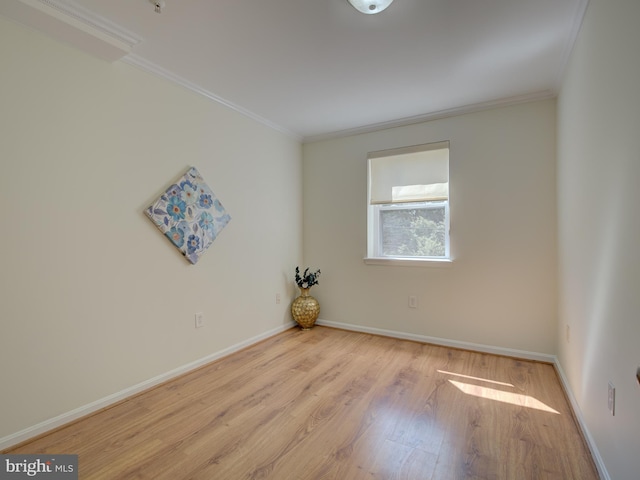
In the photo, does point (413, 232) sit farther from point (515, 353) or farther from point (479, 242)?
point (515, 353)

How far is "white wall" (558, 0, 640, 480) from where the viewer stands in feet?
3.73

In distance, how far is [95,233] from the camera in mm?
2010

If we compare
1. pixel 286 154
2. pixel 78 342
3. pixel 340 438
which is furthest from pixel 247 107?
pixel 340 438

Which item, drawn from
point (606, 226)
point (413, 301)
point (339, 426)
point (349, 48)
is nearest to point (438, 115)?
point (349, 48)

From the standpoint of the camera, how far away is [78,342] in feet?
6.32

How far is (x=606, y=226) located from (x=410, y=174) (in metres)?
2.09

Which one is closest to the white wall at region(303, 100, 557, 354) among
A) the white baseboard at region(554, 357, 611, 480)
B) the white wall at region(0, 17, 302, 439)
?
the white baseboard at region(554, 357, 611, 480)

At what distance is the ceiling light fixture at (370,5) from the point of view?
63.0 inches

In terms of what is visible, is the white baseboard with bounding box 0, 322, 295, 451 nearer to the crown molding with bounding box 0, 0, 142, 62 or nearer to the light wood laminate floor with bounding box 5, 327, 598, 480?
the light wood laminate floor with bounding box 5, 327, 598, 480

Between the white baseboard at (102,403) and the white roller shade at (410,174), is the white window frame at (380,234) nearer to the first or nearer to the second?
the white roller shade at (410,174)

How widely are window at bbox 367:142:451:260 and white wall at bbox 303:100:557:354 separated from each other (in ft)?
0.36

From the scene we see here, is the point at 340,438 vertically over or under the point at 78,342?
under

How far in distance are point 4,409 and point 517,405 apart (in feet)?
9.88

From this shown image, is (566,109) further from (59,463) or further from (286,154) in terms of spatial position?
(59,463)
